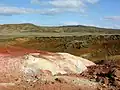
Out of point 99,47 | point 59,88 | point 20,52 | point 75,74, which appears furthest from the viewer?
point 99,47

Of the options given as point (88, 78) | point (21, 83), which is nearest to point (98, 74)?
point (88, 78)

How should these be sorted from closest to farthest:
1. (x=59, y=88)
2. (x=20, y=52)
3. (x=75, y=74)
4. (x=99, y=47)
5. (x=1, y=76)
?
1. (x=59, y=88)
2. (x=1, y=76)
3. (x=75, y=74)
4. (x=20, y=52)
5. (x=99, y=47)

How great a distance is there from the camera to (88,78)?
18922 mm

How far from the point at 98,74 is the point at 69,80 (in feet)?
7.20

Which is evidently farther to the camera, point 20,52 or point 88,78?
point 20,52

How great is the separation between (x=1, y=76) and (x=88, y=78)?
180 inches

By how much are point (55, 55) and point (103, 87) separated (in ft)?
16.4

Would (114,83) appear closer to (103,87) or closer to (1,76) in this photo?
(103,87)

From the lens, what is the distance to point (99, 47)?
190 ft

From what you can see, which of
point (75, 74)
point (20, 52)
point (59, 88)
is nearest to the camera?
point (59, 88)

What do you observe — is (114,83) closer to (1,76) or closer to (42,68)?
(42,68)

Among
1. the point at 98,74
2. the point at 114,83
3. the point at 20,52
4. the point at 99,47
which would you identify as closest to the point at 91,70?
the point at 98,74

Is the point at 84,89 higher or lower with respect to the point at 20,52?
lower

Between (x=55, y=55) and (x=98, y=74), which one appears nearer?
(x=98, y=74)
